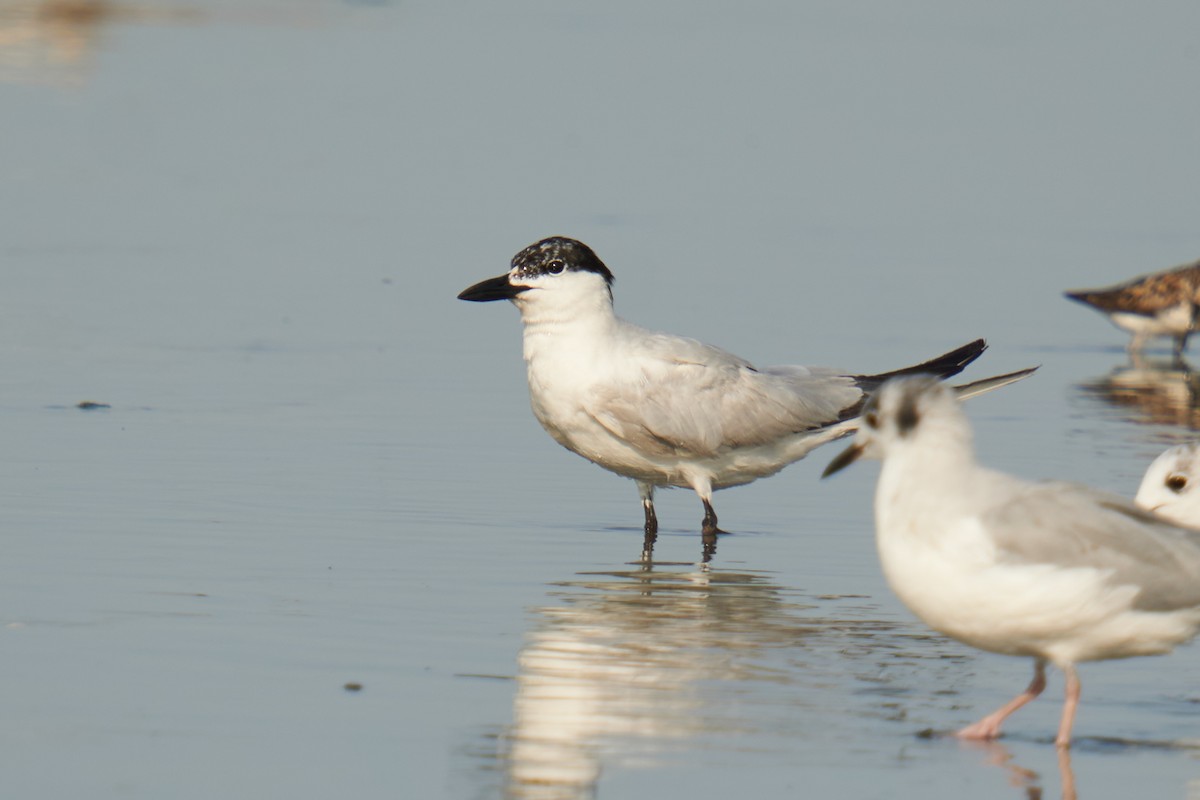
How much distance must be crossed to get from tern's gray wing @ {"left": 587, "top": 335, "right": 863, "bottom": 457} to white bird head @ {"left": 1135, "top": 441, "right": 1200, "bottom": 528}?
6.56 feet

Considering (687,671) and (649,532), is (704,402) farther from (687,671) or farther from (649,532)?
(687,671)

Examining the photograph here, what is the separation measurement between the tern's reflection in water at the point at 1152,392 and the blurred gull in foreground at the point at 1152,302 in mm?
214

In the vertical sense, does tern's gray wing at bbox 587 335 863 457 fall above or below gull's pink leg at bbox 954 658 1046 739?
above

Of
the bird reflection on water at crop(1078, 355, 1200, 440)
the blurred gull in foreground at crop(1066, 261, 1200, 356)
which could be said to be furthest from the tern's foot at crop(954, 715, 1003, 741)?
the blurred gull in foreground at crop(1066, 261, 1200, 356)

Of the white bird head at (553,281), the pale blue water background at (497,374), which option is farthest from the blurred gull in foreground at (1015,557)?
the white bird head at (553,281)

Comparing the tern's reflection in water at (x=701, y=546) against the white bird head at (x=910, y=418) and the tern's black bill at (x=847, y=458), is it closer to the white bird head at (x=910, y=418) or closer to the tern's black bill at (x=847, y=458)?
the tern's black bill at (x=847, y=458)

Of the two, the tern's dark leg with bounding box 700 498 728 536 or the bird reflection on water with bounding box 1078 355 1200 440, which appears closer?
the tern's dark leg with bounding box 700 498 728 536

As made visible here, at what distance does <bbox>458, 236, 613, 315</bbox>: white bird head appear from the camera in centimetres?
835

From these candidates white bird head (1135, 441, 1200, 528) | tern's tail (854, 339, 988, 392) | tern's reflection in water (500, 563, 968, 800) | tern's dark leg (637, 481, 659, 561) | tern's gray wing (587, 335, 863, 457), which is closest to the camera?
tern's reflection in water (500, 563, 968, 800)

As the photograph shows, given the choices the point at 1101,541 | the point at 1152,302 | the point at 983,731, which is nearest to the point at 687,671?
the point at 983,731

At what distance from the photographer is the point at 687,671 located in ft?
20.1

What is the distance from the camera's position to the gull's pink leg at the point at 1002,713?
215 inches

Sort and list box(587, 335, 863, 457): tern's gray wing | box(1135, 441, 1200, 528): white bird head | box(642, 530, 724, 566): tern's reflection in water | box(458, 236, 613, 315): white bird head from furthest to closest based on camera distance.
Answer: box(458, 236, 613, 315): white bird head
box(587, 335, 863, 457): tern's gray wing
box(642, 530, 724, 566): tern's reflection in water
box(1135, 441, 1200, 528): white bird head

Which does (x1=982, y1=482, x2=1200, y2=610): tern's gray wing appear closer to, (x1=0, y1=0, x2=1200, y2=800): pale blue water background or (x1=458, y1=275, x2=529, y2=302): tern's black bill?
(x1=0, y1=0, x2=1200, y2=800): pale blue water background
